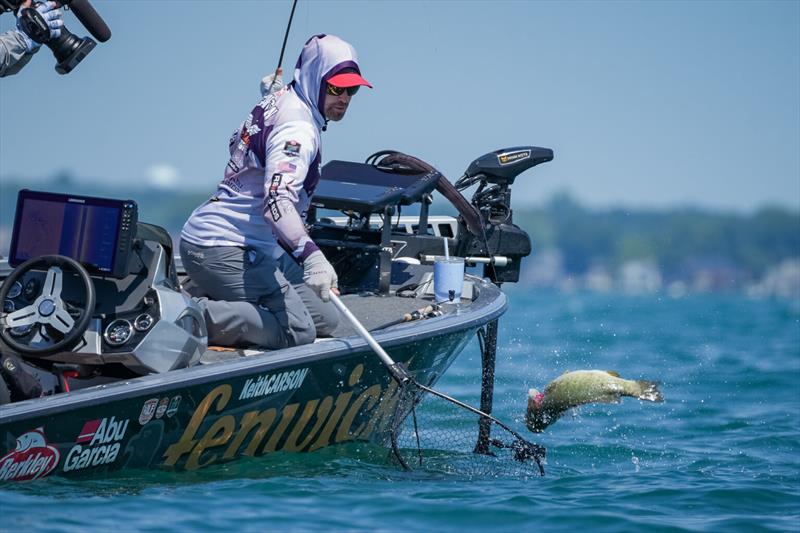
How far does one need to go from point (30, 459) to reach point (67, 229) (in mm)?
1084

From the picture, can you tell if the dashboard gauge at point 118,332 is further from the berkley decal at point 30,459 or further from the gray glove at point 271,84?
the gray glove at point 271,84

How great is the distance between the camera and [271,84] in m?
7.39

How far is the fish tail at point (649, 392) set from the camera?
6754mm

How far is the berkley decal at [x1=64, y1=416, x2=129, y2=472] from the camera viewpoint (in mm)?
4969

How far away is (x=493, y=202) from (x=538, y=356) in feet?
30.1

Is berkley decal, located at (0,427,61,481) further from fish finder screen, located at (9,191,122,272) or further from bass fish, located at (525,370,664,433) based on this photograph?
bass fish, located at (525,370,664,433)

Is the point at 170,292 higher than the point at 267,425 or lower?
higher

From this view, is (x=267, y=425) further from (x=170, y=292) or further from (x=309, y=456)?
(x=170, y=292)

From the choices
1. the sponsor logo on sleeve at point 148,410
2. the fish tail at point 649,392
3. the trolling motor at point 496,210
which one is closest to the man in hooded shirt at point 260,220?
the sponsor logo on sleeve at point 148,410

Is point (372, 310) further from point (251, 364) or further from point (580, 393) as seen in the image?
point (251, 364)

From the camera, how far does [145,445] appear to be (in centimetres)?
527

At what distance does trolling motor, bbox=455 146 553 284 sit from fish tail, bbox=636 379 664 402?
1.57m

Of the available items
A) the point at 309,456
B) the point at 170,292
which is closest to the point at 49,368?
the point at 170,292

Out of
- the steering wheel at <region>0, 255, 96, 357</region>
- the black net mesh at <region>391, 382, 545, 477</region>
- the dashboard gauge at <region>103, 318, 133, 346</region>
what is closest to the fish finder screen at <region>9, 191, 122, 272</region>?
the steering wheel at <region>0, 255, 96, 357</region>
